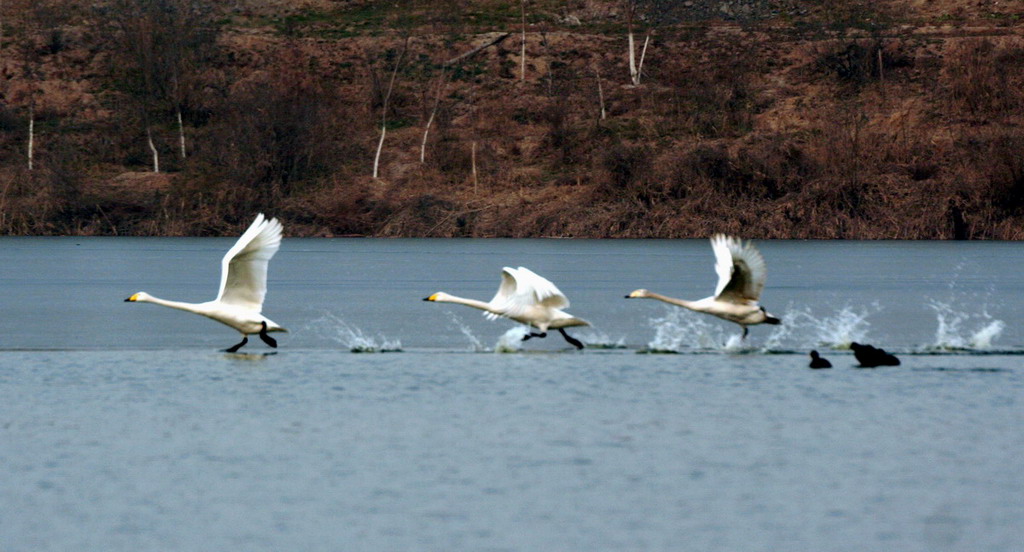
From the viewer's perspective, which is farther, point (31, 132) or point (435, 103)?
point (435, 103)

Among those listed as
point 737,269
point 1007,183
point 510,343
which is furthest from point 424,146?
point 737,269

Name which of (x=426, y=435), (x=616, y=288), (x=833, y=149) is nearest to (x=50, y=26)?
(x=833, y=149)

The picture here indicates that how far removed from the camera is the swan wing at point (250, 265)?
16.1 meters

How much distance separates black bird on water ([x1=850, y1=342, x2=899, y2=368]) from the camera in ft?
52.2

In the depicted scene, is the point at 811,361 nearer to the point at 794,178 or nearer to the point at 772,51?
the point at 794,178

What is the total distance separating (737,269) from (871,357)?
5.68ft

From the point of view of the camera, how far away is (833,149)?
177 ft

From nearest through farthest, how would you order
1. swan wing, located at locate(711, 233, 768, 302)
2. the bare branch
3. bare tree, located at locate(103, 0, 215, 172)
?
swan wing, located at locate(711, 233, 768, 302) < bare tree, located at locate(103, 0, 215, 172) < the bare branch

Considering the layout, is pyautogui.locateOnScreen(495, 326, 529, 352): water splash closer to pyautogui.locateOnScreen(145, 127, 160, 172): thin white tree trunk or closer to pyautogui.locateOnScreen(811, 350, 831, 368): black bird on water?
pyautogui.locateOnScreen(811, 350, 831, 368): black bird on water

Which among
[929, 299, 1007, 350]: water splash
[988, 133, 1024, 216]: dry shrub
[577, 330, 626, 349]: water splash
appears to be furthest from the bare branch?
[577, 330, 626, 349]: water splash

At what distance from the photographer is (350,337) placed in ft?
63.2

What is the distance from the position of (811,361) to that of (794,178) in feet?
122

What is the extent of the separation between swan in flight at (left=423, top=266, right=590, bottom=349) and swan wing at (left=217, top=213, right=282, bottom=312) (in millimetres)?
1830

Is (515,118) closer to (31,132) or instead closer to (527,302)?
(31,132)
